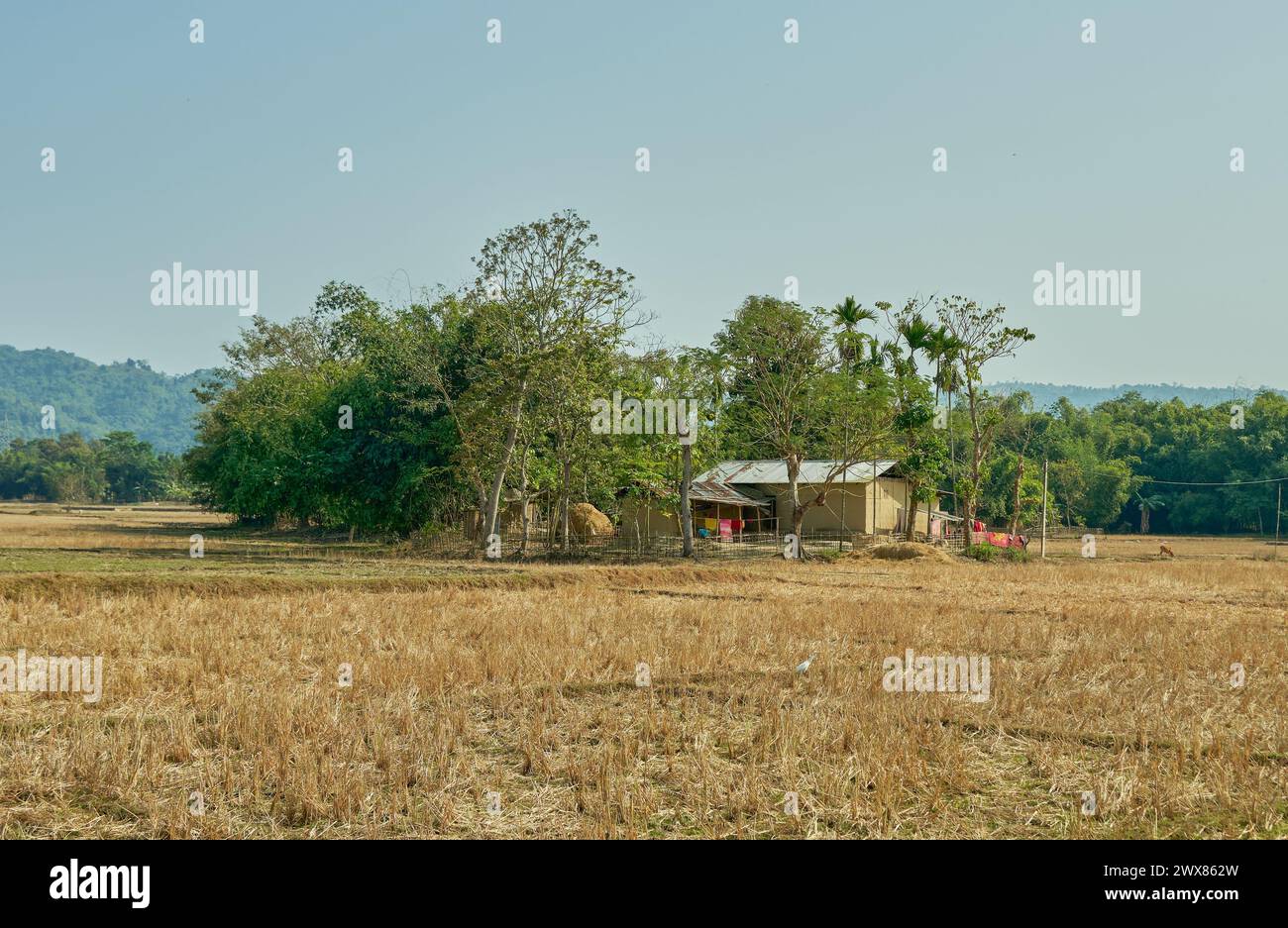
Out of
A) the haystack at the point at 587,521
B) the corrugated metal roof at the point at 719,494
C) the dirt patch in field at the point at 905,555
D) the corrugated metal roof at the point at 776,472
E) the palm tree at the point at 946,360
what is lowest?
the dirt patch in field at the point at 905,555

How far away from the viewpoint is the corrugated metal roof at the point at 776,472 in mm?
47969

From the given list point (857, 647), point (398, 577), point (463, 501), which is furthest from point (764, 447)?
point (857, 647)

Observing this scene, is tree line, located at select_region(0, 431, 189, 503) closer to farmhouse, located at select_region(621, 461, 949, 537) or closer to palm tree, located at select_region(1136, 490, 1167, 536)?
farmhouse, located at select_region(621, 461, 949, 537)

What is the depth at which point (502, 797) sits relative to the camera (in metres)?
7.42

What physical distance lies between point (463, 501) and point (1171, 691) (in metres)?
31.2

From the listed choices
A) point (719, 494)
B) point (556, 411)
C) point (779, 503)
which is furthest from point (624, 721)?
point (779, 503)

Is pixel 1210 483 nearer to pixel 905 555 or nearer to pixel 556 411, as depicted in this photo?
pixel 905 555

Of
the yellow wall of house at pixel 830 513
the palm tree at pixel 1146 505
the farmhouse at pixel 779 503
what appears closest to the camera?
the farmhouse at pixel 779 503

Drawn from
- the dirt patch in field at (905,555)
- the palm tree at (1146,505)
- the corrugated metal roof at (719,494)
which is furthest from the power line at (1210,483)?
the dirt patch in field at (905,555)

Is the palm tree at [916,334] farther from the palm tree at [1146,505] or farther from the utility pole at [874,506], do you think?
the palm tree at [1146,505]

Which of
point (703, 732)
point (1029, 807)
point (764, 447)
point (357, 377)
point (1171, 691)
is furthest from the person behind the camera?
point (764, 447)

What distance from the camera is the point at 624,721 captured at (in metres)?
9.75

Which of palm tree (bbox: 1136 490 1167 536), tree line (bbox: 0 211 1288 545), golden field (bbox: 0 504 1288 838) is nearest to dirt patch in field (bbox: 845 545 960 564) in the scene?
tree line (bbox: 0 211 1288 545)
